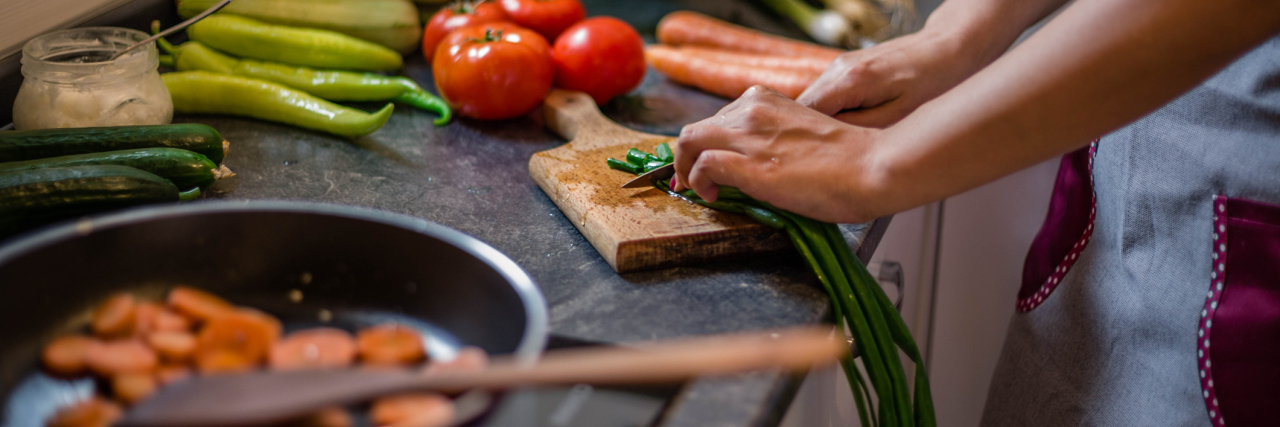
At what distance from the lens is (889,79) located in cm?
101

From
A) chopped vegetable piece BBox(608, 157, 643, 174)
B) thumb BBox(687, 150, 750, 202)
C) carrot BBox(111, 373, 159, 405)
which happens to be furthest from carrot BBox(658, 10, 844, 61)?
carrot BBox(111, 373, 159, 405)

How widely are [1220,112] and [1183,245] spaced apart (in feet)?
0.48

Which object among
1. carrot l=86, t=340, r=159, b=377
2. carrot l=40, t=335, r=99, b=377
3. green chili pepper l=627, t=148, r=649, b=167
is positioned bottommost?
carrot l=40, t=335, r=99, b=377

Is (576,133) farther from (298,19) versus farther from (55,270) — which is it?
(55,270)

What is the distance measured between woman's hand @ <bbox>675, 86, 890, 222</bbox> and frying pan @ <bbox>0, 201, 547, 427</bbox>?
0.31m

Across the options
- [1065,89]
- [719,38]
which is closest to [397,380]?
[1065,89]

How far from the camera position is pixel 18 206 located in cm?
73

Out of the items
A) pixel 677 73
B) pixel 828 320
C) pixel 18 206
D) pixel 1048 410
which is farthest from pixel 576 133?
pixel 1048 410

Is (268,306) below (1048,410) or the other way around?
the other way around

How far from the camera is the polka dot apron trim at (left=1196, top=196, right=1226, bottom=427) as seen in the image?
83 centimetres

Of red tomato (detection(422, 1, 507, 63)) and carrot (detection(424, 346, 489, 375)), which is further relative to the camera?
red tomato (detection(422, 1, 507, 63))

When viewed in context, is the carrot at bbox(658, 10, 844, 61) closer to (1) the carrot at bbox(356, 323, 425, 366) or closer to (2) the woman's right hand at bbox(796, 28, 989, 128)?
(2) the woman's right hand at bbox(796, 28, 989, 128)

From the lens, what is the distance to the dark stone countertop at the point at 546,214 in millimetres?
702

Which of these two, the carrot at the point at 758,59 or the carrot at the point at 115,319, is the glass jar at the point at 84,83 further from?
the carrot at the point at 758,59
